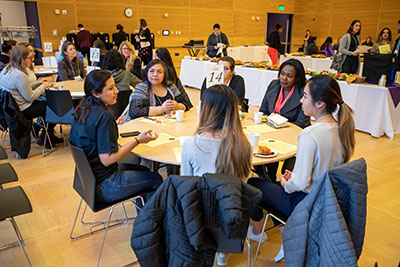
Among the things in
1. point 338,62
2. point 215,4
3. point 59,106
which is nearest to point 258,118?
point 59,106

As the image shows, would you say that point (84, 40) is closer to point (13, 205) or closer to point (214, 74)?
point (214, 74)

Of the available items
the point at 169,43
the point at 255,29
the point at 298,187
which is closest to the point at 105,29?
the point at 169,43

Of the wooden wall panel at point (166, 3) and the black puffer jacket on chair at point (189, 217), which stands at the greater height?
the wooden wall panel at point (166, 3)

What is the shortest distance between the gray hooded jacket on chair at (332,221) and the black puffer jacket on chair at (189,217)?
288 millimetres

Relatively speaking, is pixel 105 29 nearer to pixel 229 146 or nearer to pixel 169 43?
pixel 169 43

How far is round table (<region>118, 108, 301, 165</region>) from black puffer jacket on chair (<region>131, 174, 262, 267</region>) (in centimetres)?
61

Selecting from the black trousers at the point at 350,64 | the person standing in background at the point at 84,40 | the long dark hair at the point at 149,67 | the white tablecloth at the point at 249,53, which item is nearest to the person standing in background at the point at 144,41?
the person standing in background at the point at 84,40

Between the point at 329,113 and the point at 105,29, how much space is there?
10.2 m

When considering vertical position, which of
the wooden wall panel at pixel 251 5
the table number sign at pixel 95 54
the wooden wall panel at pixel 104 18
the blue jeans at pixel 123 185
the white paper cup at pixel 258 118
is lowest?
Answer: the blue jeans at pixel 123 185

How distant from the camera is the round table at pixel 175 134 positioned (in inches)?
85.1

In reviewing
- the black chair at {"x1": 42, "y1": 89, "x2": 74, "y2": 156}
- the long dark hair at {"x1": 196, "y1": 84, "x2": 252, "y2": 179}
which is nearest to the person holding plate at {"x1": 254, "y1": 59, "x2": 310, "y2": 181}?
the long dark hair at {"x1": 196, "y1": 84, "x2": 252, "y2": 179}

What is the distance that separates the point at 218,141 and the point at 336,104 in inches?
30.4

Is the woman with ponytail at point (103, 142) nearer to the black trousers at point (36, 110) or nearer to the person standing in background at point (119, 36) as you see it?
the black trousers at point (36, 110)

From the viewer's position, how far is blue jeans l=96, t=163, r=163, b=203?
85.0 inches
